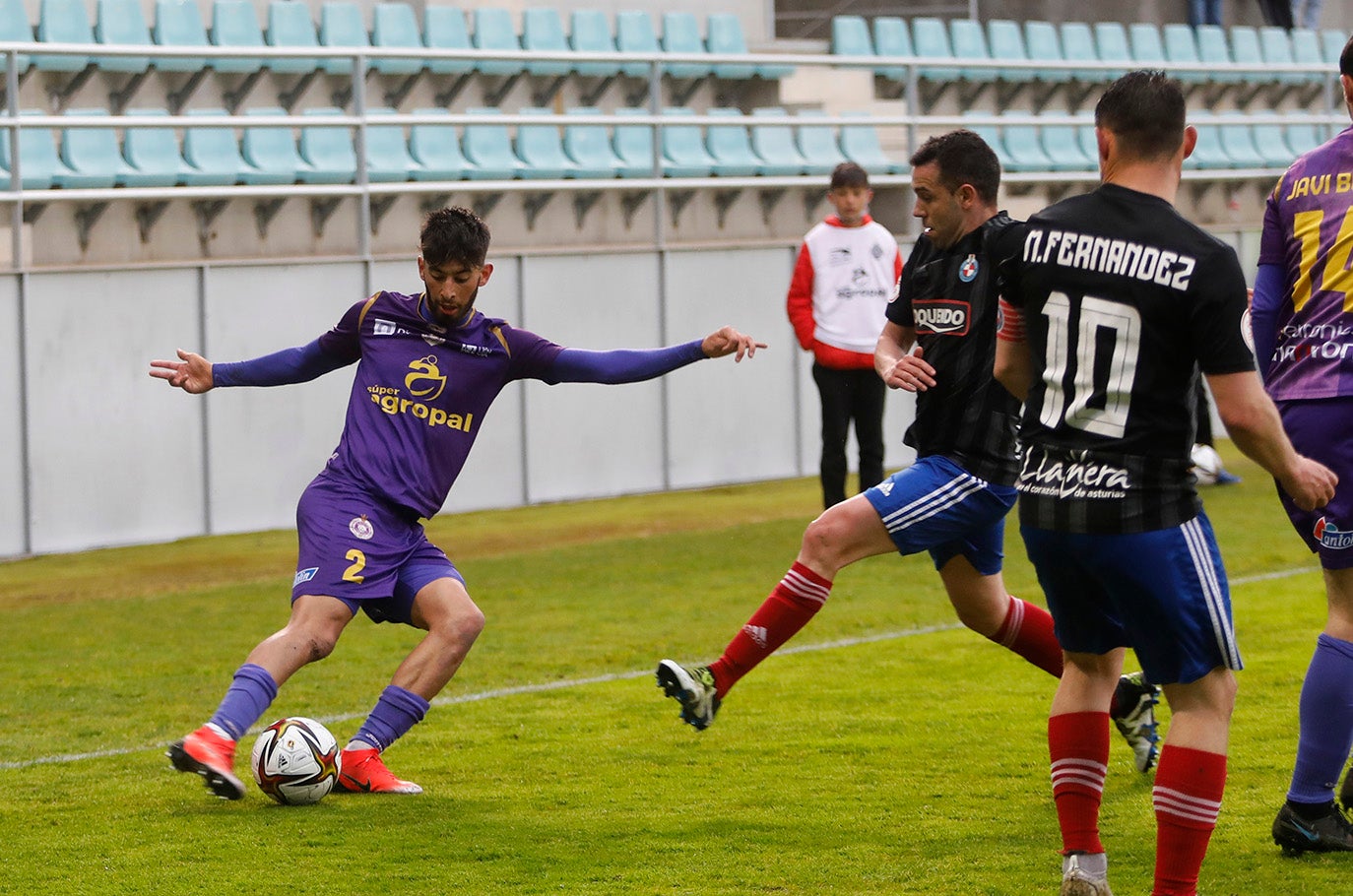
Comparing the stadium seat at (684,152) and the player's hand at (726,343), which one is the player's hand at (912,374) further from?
the stadium seat at (684,152)

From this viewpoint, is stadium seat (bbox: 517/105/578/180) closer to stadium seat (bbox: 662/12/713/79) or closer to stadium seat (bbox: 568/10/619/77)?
stadium seat (bbox: 568/10/619/77)

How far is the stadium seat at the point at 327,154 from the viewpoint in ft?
43.2

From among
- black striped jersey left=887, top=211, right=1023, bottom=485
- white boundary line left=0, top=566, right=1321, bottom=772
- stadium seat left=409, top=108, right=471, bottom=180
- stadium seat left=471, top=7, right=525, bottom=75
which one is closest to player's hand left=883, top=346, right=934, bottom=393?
black striped jersey left=887, top=211, right=1023, bottom=485

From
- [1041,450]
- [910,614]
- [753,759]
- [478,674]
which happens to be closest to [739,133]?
[910,614]

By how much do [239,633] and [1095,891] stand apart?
5129mm

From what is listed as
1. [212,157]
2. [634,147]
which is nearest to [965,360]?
[212,157]

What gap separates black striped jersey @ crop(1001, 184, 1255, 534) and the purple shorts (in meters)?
0.72

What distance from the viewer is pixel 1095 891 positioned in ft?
13.0

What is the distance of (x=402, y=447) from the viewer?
5465 mm

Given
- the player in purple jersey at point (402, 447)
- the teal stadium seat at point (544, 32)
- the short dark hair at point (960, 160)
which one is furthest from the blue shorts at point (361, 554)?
the teal stadium seat at point (544, 32)

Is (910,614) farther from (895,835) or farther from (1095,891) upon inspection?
(1095,891)

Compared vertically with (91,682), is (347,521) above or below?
above

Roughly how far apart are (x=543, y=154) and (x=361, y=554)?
31.8 ft

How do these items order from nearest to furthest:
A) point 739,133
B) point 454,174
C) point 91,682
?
1. point 91,682
2. point 454,174
3. point 739,133
